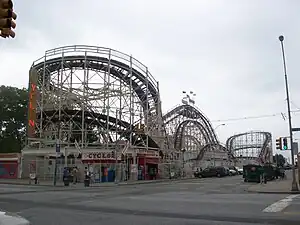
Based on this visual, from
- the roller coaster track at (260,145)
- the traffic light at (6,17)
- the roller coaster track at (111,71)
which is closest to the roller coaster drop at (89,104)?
the roller coaster track at (111,71)

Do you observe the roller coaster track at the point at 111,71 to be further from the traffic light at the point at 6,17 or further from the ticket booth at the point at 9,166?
the traffic light at the point at 6,17

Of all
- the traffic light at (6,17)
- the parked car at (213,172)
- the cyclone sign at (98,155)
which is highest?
the traffic light at (6,17)

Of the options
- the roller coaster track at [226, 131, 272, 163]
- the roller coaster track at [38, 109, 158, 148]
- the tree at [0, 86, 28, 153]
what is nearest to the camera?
the roller coaster track at [38, 109, 158, 148]

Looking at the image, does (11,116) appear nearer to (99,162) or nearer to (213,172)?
(99,162)

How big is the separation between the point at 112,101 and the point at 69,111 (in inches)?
217

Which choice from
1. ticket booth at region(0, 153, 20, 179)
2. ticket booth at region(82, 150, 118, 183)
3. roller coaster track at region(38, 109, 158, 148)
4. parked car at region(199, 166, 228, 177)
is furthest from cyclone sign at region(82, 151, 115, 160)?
parked car at region(199, 166, 228, 177)

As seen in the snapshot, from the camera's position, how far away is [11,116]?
69625mm

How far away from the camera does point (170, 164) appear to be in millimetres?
57938

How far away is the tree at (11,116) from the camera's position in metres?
68.8

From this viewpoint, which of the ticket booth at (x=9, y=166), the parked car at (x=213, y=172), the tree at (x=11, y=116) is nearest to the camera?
the ticket booth at (x=9, y=166)

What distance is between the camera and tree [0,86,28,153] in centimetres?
6875

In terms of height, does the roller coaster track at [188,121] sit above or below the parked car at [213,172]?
above

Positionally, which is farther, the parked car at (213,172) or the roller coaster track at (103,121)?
the parked car at (213,172)

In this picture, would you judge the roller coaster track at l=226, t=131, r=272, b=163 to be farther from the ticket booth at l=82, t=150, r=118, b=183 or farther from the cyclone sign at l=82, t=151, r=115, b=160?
the cyclone sign at l=82, t=151, r=115, b=160
